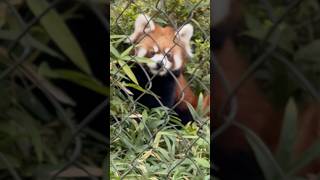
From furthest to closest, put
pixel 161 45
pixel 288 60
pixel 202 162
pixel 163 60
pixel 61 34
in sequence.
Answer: pixel 161 45, pixel 163 60, pixel 202 162, pixel 61 34, pixel 288 60

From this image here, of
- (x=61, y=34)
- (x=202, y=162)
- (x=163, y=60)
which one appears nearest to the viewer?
(x=61, y=34)

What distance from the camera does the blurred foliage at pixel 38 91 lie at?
0.51m

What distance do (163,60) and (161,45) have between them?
13 centimetres

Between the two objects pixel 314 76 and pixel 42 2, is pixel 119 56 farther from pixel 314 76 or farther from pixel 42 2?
pixel 314 76

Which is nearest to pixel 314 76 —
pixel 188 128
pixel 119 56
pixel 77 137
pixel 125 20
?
pixel 77 137

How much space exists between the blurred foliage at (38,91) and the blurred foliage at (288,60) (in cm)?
20

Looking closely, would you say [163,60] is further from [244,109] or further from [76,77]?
[244,109]

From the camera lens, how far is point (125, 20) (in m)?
2.02

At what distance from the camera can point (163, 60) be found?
5.99 ft

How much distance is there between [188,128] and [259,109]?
4.74 feet

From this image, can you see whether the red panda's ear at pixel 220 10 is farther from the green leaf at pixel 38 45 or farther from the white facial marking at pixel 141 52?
the white facial marking at pixel 141 52

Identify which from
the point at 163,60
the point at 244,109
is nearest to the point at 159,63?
the point at 163,60

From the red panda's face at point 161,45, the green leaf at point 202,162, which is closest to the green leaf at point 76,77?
the green leaf at point 202,162

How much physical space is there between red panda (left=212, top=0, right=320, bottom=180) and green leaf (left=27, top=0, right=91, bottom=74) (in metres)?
0.18
